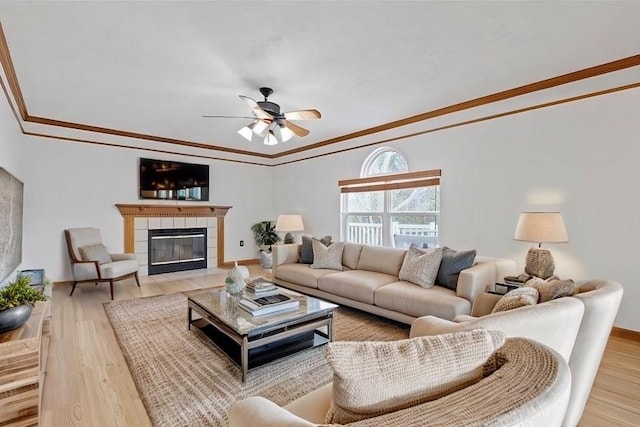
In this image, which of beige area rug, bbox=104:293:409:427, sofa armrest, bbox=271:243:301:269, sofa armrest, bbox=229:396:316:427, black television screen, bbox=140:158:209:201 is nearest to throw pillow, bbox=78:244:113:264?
black television screen, bbox=140:158:209:201

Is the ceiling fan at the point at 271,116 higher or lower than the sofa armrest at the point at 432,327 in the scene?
higher

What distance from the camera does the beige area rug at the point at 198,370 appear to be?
1945mm

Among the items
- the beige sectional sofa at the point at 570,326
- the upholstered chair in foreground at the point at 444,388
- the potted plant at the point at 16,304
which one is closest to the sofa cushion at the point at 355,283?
the beige sectional sofa at the point at 570,326

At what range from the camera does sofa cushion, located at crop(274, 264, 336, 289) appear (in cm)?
394

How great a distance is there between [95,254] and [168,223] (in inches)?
57.0

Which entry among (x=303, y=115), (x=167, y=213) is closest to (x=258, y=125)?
(x=303, y=115)

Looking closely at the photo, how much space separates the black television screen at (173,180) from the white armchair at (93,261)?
1.14 metres

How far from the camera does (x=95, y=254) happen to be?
4.54 m

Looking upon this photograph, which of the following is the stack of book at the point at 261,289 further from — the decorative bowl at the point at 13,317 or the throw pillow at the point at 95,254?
the throw pillow at the point at 95,254

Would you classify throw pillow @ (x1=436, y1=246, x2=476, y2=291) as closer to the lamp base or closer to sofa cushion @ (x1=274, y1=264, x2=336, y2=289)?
the lamp base

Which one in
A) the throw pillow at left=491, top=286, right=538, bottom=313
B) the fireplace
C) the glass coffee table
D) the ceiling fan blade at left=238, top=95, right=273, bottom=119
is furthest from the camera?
the fireplace

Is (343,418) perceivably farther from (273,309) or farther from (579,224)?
(579,224)

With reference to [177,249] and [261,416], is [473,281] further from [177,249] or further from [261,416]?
[177,249]

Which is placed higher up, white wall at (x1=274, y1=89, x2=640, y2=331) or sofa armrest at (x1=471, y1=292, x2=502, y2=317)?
white wall at (x1=274, y1=89, x2=640, y2=331)
